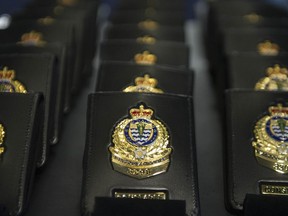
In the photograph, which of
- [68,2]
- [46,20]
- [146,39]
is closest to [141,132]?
[146,39]

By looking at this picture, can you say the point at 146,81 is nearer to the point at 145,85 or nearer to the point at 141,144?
the point at 145,85

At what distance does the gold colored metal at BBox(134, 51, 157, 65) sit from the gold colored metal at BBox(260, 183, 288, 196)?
0.51m

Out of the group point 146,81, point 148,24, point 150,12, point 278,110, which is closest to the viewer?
point 278,110

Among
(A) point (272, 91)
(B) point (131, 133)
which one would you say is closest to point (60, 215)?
(B) point (131, 133)

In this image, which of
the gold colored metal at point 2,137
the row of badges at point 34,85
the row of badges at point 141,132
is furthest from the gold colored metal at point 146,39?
the gold colored metal at point 2,137

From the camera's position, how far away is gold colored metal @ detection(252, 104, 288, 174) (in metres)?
0.92

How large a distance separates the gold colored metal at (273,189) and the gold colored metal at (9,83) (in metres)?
0.58

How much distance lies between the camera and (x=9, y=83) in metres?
1.04

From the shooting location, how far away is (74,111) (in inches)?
50.8

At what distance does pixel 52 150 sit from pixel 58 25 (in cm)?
42

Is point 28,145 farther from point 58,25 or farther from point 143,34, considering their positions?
point 143,34

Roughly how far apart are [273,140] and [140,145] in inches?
11.5

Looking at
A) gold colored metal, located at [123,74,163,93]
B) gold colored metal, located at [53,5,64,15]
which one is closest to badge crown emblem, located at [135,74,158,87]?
gold colored metal, located at [123,74,163,93]

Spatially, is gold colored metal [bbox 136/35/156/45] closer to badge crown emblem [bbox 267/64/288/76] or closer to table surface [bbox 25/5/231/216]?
table surface [bbox 25/5/231/216]
